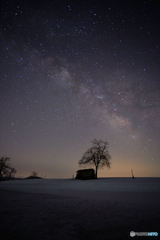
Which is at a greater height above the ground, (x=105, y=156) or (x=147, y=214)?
(x=105, y=156)

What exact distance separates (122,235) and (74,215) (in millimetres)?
2268

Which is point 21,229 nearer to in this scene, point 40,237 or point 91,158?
point 40,237

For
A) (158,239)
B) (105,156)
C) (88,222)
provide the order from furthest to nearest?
(105,156), (88,222), (158,239)

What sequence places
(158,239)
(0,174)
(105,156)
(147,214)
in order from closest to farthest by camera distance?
(158,239), (147,214), (105,156), (0,174)

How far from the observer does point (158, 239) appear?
3.48 metres

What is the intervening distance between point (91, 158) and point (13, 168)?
44.7 meters

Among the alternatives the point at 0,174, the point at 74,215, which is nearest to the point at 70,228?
the point at 74,215

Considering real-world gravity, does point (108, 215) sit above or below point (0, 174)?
above

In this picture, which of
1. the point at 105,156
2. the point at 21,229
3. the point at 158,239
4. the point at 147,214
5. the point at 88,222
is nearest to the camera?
the point at 158,239

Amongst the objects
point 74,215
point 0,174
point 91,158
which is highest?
point 91,158

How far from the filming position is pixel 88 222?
14.7 ft

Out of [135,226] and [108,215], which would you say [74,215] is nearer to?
[108,215]

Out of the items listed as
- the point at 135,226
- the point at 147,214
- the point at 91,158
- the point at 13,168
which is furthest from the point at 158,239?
the point at 13,168

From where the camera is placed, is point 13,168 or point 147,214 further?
point 13,168
